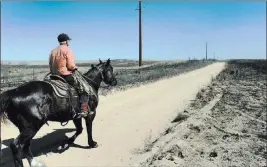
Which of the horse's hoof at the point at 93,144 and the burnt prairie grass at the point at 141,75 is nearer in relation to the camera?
the horse's hoof at the point at 93,144

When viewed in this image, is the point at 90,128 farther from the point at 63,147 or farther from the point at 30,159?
the point at 30,159

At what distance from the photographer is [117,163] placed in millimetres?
8531

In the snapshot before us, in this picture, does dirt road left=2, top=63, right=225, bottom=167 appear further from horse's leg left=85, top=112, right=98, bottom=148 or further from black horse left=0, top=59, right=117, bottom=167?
black horse left=0, top=59, right=117, bottom=167

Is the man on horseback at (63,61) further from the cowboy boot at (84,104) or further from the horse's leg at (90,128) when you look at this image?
the horse's leg at (90,128)

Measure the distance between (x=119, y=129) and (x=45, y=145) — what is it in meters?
2.82

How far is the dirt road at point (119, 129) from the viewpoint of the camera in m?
8.77

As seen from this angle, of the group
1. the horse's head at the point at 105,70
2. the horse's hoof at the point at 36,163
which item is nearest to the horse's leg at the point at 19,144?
the horse's hoof at the point at 36,163

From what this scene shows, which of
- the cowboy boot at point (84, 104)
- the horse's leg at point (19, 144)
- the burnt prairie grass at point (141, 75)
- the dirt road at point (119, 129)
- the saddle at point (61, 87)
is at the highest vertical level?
the saddle at point (61, 87)

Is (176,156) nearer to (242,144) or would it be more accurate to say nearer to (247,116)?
(242,144)

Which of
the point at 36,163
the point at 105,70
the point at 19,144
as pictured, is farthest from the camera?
the point at 105,70

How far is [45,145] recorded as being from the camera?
968 centimetres

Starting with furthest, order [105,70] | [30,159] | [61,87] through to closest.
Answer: [105,70], [61,87], [30,159]

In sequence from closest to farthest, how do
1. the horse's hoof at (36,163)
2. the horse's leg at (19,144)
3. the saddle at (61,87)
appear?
the horse's leg at (19,144) → the horse's hoof at (36,163) → the saddle at (61,87)

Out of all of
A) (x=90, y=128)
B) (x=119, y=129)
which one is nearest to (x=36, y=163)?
(x=90, y=128)
